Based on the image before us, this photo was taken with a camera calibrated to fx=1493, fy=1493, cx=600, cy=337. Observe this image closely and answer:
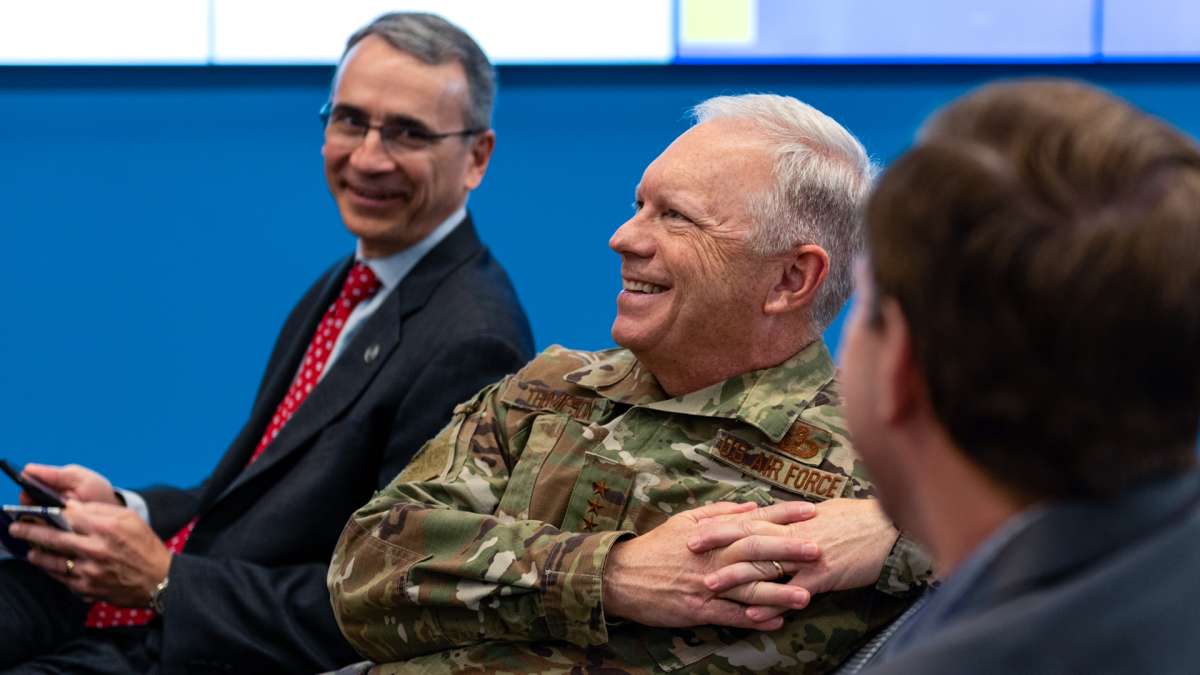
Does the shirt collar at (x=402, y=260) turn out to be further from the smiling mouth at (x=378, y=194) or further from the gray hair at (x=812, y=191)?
the gray hair at (x=812, y=191)

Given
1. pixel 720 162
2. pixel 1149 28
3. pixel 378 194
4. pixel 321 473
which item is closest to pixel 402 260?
pixel 378 194

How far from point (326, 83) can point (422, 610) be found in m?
2.16

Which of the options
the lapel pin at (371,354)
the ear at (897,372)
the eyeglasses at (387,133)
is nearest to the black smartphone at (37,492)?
the lapel pin at (371,354)

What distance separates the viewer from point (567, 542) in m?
1.85

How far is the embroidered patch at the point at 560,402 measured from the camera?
81.3 inches

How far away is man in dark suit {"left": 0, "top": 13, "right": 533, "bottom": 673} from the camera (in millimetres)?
2330

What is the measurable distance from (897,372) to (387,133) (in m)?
2.08

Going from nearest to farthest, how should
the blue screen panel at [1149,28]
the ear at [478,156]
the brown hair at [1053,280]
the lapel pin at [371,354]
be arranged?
the brown hair at [1053,280], the lapel pin at [371,354], the ear at [478,156], the blue screen panel at [1149,28]

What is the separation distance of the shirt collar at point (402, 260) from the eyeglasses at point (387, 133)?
0.17m

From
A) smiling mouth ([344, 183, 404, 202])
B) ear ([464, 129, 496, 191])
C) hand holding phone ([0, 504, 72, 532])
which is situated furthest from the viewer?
ear ([464, 129, 496, 191])

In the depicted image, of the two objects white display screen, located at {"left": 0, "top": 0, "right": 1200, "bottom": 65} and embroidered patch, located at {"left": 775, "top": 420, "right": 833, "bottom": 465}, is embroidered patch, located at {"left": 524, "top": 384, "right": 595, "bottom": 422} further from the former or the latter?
white display screen, located at {"left": 0, "top": 0, "right": 1200, "bottom": 65}

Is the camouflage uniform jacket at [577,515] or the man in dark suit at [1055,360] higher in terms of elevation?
the man in dark suit at [1055,360]

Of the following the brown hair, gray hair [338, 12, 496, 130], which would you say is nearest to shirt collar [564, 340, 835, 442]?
gray hair [338, 12, 496, 130]

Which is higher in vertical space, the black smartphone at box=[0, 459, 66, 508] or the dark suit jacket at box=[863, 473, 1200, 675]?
the dark suit jacket at box=[863, 473, 1200, 675]
